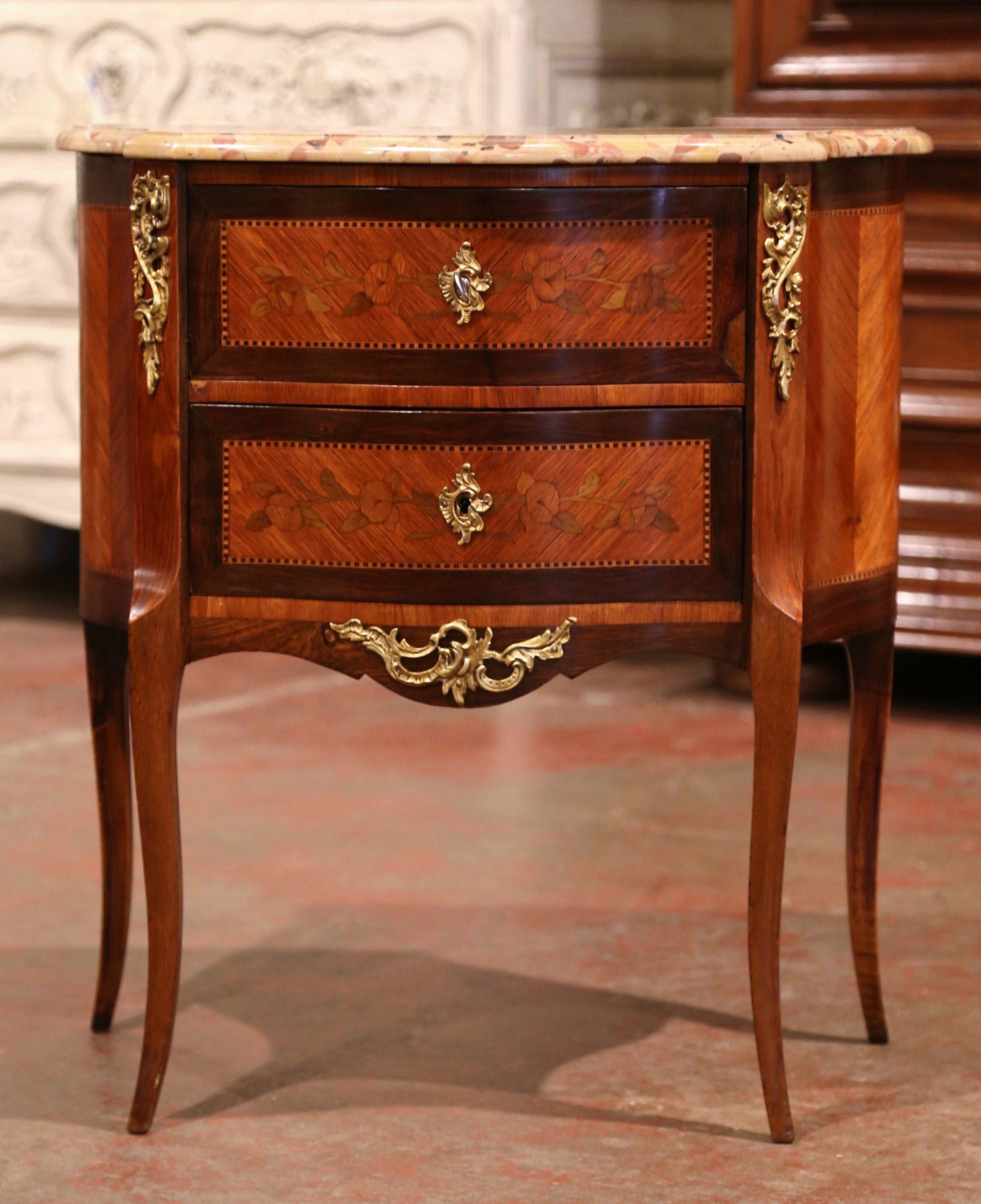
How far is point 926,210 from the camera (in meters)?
3.54

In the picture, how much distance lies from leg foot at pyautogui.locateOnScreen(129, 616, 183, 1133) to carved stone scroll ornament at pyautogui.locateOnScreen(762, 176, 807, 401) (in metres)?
0.60

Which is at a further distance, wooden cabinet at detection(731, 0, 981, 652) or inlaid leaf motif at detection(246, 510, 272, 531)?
wooden cabinet at detection(731, 0, 981, 652)

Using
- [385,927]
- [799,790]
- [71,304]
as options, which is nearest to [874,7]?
[799,790]

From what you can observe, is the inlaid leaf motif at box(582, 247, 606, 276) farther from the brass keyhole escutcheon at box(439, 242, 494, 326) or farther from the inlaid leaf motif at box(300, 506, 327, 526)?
the inlaid leaf motif at box(300, 506, 327, 526)

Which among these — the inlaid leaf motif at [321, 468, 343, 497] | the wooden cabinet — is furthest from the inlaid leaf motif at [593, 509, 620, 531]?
the wooden cabinet

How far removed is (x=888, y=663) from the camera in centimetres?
210

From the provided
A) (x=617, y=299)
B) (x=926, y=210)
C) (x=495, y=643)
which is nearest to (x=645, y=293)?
(x=617, y=299)

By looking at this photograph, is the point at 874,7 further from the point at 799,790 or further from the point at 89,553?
the point at 89,553

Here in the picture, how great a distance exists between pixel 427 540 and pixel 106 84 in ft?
8.63

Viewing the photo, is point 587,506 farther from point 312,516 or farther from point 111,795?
point 111,795

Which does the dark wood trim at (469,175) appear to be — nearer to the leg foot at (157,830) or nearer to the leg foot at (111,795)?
the leg foot at (157,830)

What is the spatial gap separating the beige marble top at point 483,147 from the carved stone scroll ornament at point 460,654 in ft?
1.33

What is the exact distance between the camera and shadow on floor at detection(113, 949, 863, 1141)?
6.65 feet

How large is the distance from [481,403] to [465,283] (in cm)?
10
